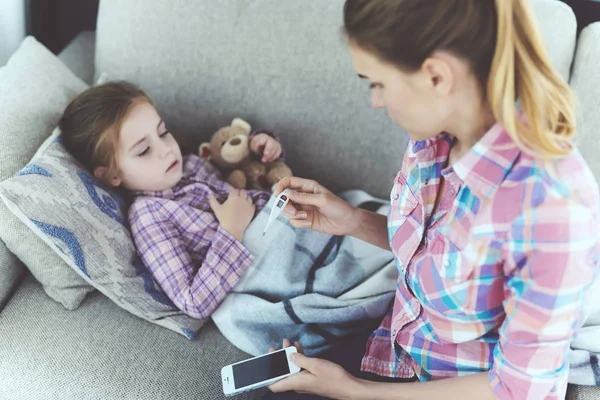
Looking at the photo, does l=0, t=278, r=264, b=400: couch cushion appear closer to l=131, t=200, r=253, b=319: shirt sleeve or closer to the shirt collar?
l=131, t=200, r=253, b=319: shirt sleeve

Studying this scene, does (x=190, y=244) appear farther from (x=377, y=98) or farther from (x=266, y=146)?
(x=377, y=98)

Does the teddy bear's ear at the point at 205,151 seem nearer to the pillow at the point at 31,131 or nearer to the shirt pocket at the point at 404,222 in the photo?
the pillow at the point at 31,131

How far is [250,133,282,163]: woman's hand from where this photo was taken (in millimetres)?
1465

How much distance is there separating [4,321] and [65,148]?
0.42 meters

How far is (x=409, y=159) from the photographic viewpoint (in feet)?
3.25

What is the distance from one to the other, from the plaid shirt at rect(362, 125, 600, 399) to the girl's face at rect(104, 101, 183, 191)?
655 mm

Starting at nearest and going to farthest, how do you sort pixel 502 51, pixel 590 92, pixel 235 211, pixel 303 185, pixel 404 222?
pixel 502 51, pixel 404 222, pixel 303 185, pixel 590 92, pixel 235 211

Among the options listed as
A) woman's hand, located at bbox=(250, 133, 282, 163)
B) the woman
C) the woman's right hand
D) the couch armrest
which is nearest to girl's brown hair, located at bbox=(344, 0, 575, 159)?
the woman

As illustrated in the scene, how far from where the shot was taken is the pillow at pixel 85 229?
1.15 metres

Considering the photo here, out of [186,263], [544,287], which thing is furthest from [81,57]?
[544,287]

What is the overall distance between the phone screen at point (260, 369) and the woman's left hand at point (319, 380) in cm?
2

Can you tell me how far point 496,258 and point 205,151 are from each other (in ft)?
3.23

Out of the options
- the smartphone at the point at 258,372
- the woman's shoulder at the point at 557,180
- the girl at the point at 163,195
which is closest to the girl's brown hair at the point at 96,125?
the girl at the point at 163,195

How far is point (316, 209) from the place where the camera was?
1.18 meters
